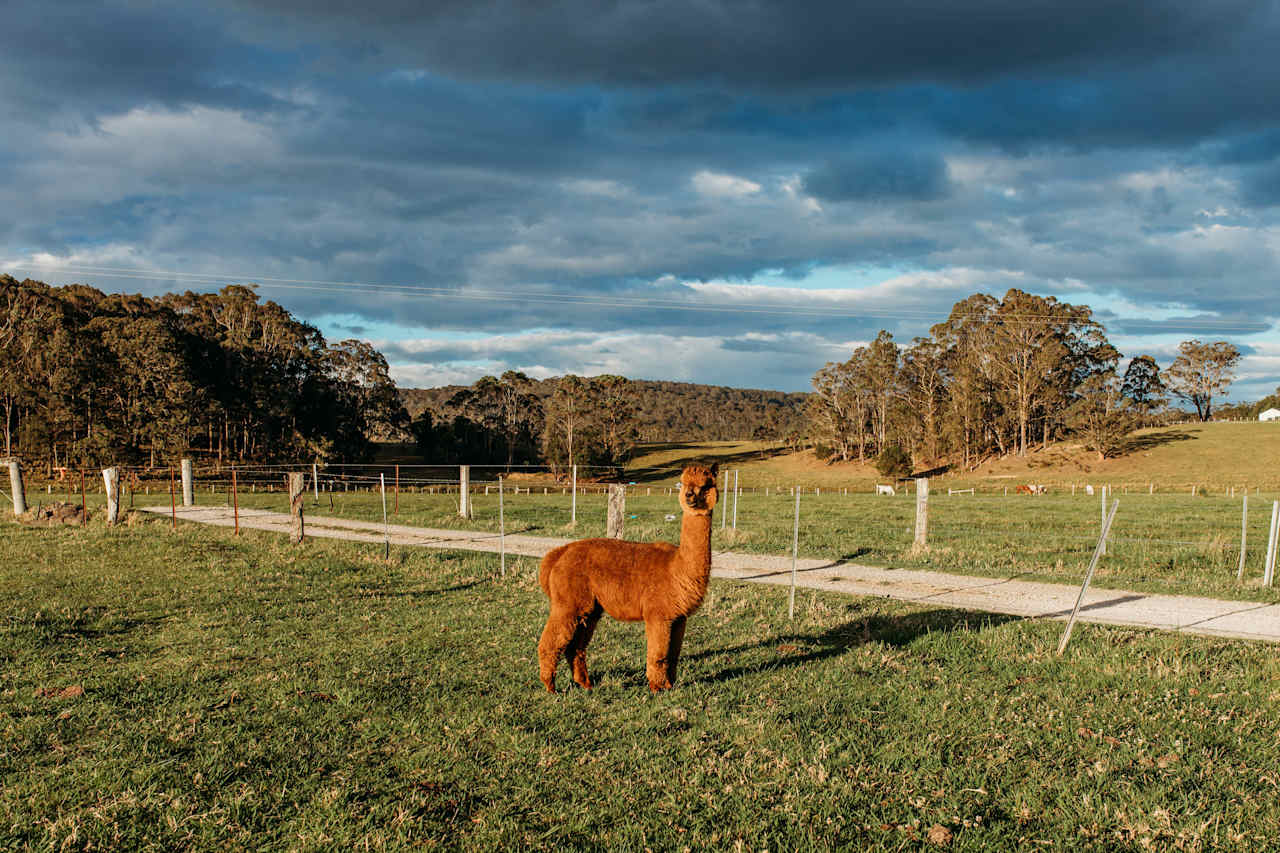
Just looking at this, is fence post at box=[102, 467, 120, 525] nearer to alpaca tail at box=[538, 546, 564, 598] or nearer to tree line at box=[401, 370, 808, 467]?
alpaca tail at box=[538, 546, 564, 598]

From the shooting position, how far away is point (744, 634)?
27.8 ft

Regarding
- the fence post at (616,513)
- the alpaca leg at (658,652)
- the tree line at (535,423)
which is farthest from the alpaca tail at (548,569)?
the tree line at (535,423)

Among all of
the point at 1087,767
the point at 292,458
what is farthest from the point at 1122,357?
the point at 1087,767

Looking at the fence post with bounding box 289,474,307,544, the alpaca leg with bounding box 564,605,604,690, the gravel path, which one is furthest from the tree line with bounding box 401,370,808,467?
the alpaca leg with bounding box 564,605,604,690

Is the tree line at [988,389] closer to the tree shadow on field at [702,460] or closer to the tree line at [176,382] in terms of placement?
the tree shadow on field at [702,460]

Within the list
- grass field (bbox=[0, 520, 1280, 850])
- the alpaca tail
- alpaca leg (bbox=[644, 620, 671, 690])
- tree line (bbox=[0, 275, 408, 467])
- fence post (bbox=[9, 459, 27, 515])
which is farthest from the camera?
tree line (bbox=[0, 275, 408, 467])

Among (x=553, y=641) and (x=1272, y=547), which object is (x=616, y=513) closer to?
(x=553, y=641)

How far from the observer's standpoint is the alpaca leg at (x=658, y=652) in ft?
19.6

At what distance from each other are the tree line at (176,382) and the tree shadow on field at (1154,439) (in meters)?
63.1

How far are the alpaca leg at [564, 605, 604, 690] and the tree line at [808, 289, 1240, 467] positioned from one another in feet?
200

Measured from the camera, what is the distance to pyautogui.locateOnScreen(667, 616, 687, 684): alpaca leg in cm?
610

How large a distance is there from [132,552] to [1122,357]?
76.1 metres

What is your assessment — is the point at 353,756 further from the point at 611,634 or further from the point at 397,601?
the point at 397,601

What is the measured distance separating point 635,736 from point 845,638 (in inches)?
148
